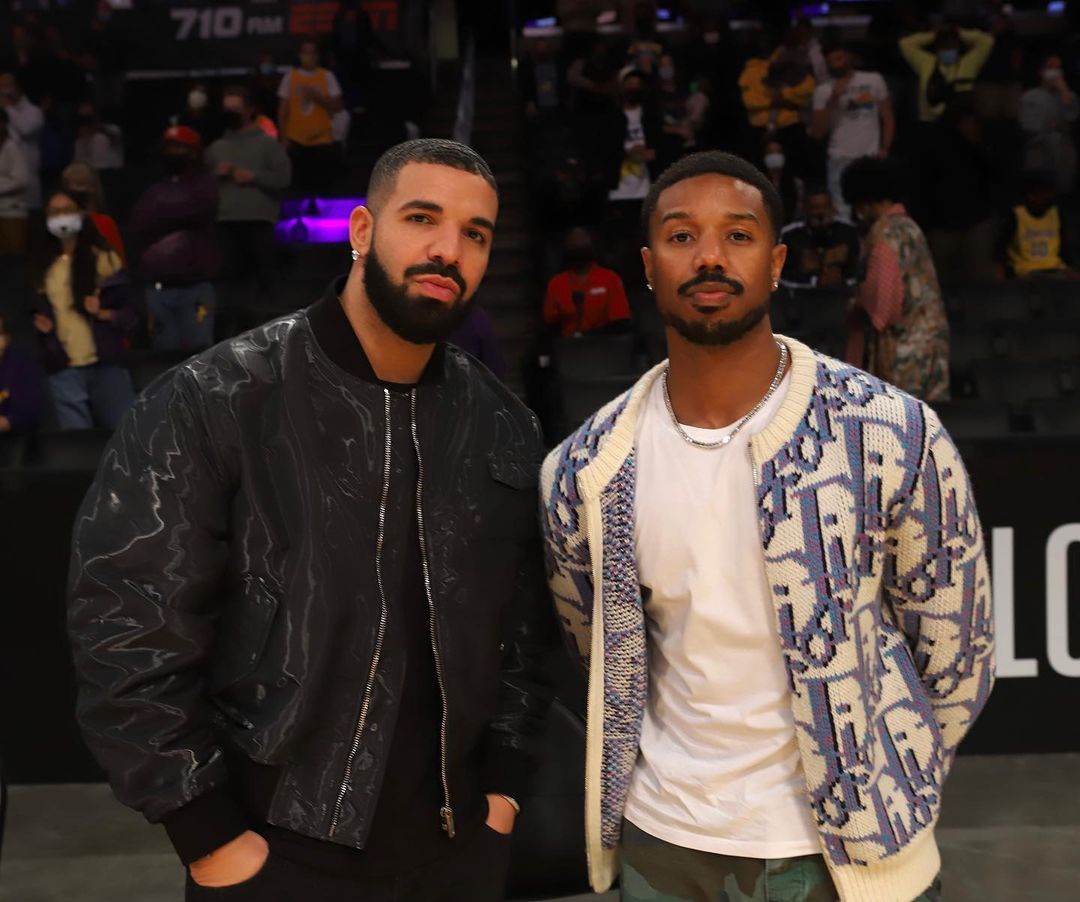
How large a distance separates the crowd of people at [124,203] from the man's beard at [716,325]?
208 inches

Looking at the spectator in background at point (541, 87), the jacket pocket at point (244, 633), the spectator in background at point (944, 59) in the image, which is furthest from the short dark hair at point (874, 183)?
the spectator in background at point (541, 87)

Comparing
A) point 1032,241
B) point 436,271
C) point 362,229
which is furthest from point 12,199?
point 436,271

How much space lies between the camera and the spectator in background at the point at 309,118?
12.0m

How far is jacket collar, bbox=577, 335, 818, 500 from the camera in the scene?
249 centimetres

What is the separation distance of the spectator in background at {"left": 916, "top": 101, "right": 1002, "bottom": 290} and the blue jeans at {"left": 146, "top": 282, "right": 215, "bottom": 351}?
5.28 meters

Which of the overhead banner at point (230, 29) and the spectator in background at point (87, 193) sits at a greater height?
the overhead banner at point (230, 29)

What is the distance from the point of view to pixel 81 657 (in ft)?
8.00

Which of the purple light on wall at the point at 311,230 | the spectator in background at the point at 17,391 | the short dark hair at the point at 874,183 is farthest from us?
the purple light on wall at the point at 311,230

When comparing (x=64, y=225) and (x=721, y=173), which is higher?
(x=64, y=225)

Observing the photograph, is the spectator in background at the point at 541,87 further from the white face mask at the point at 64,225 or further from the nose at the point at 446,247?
the nose at the point at 446,247

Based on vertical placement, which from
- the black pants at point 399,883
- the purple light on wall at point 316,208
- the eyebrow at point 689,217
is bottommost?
the black pants at point 399,883

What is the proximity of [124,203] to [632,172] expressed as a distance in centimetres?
474

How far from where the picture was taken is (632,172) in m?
11.6

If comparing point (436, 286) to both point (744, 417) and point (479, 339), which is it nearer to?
point (744, 417)
